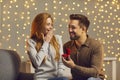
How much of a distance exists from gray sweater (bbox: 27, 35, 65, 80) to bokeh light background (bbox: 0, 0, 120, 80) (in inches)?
14.4

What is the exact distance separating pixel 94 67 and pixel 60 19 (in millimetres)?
686

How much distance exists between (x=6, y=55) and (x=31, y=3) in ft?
1.88

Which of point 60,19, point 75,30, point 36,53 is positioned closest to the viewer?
point 36,53

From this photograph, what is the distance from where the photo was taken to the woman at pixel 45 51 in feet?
6.66

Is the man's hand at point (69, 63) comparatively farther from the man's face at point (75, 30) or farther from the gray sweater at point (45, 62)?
the man's face at point (75, 30)

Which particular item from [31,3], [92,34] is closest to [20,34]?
[31,3]

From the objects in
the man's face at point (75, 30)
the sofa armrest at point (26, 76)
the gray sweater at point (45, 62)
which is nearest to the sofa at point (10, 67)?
the sofa armrest at point (26, 76)

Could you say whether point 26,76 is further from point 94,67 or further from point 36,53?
point 94,67

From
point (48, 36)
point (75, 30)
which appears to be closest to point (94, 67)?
point (75, 30)

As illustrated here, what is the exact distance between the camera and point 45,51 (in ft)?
6.70

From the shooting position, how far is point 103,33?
105 inches

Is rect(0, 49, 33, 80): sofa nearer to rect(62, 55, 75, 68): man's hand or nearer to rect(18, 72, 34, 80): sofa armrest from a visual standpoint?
rect(18, 72, 34, 80): sofa armrest

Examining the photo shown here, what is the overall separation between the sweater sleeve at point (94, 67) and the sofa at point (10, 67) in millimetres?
410

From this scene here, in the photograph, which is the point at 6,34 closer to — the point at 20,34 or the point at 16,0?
the point at 20,34
